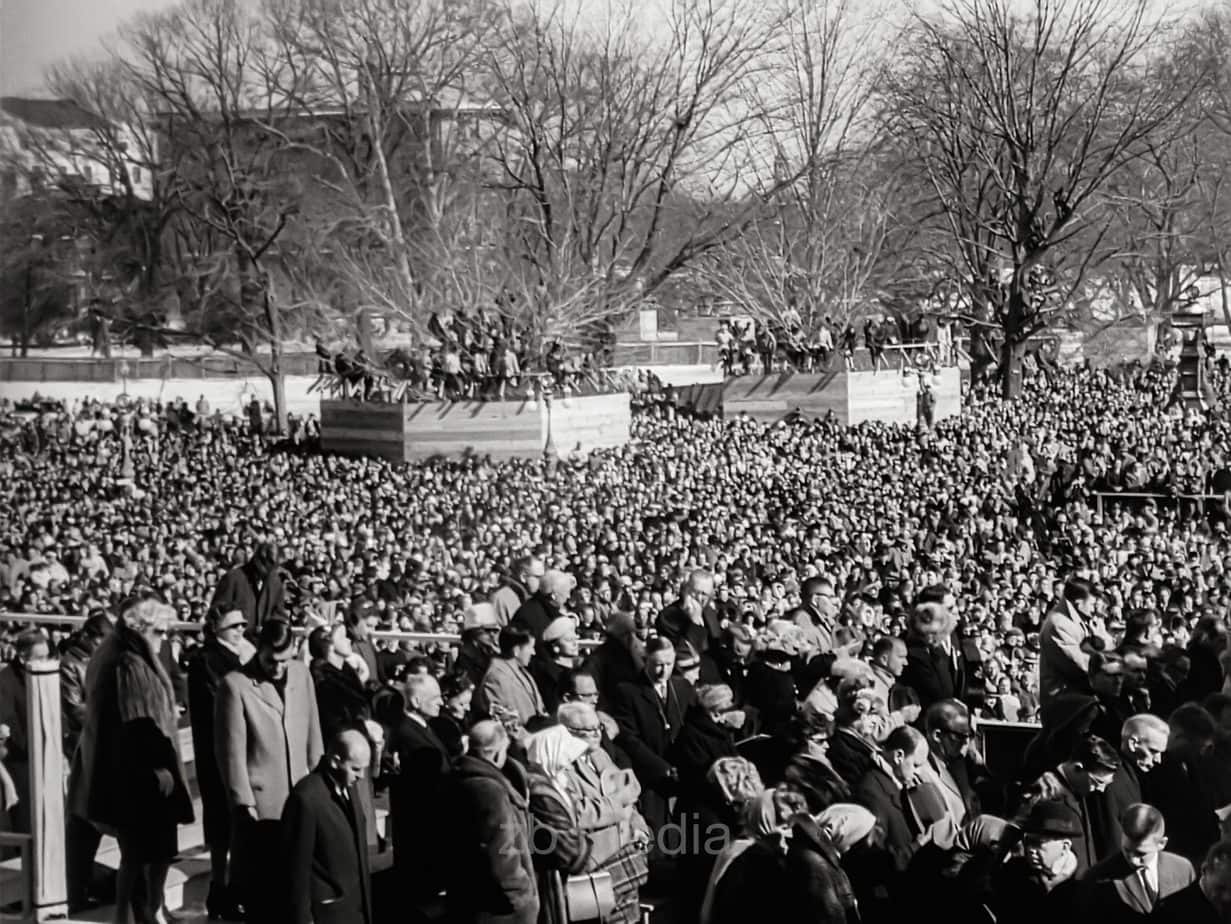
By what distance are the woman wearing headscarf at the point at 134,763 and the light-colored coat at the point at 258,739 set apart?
15 centimetres

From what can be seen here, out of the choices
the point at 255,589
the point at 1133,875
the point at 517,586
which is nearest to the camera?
the point at 1133,875

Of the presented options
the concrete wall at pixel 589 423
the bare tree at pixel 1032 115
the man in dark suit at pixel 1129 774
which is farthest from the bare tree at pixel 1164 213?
the man in dark suit at pixel 1129 774

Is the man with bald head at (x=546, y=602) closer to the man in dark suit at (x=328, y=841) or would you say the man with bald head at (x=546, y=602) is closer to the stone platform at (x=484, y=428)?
the stone platform at (x=484, y=428)

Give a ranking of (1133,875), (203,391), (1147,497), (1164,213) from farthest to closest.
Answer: (203,391) < (1147,497) < (1164,213) < (1133,875)

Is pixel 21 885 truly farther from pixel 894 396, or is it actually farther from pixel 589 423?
pixel 894 396

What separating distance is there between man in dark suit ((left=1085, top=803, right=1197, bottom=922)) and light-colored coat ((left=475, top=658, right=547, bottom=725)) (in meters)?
1.29

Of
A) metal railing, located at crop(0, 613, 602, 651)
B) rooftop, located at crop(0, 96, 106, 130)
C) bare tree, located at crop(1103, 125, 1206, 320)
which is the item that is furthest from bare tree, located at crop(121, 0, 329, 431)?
bare tree, located at crop(1103, 125, 1206, 320)

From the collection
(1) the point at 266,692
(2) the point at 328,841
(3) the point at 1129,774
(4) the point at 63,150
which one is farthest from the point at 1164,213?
(4) the point at 63,150

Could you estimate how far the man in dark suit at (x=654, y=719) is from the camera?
3.49 m

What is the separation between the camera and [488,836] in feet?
9.74

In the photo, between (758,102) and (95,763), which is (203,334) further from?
(95,763)

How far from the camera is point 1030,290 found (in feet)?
16.3

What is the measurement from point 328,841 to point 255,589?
2.30 metres

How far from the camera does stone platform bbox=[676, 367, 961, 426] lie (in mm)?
5406
